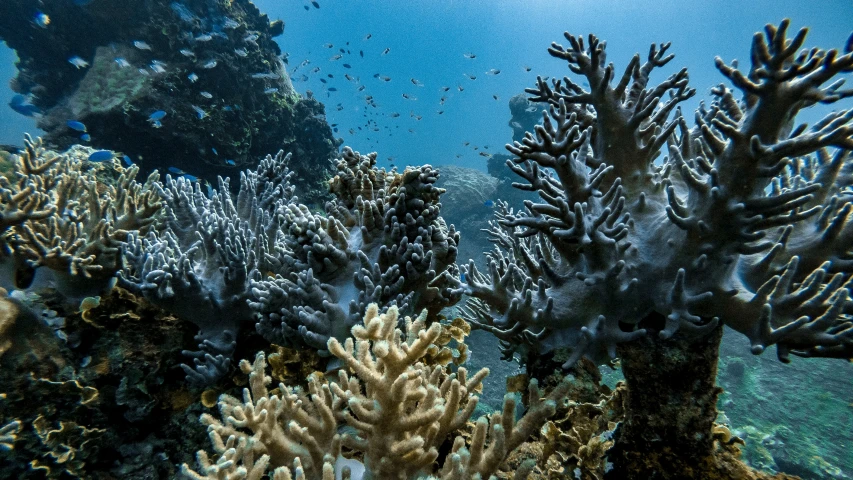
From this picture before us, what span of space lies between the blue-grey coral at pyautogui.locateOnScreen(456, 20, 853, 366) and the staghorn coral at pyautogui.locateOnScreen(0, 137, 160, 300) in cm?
316

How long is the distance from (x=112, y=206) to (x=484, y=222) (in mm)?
19444

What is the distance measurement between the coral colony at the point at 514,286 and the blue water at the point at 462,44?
10016 cm

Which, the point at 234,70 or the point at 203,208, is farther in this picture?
the point at 234,70

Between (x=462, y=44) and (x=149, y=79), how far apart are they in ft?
541

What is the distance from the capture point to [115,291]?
10.6 feet

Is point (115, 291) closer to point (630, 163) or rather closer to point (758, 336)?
point (630, 163)

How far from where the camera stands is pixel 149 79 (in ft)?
37.5

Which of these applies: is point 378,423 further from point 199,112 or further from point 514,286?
point 199,112

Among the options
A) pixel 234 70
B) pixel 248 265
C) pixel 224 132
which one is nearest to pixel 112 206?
pixel 248 265

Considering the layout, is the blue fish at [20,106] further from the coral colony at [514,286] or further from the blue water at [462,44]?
the blue water at [462,44]

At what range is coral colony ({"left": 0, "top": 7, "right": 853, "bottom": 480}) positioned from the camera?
1699mm

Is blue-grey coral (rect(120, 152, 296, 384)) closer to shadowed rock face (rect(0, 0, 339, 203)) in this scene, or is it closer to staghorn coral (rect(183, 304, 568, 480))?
staghorn coral (rect(183, 304, 568, 480))

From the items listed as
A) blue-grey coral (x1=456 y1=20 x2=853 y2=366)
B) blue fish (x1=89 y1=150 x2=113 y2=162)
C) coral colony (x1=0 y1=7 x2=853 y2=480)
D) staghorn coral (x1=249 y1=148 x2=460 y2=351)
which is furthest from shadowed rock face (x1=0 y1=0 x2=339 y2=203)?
blue-grey coral (x1=456 y1=20 x2=853 y2=366)

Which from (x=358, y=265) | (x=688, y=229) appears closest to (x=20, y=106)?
(x=358, y=265)
